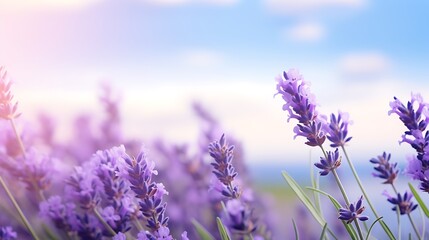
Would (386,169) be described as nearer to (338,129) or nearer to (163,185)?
(338,129)

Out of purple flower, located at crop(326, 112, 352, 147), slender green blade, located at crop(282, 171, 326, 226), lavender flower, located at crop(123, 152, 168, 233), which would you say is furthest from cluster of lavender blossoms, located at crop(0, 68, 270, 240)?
purple flower, located at crop(326, 112, 352, 147)

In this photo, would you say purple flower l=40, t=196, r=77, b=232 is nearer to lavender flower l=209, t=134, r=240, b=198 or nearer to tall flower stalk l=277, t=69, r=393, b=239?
lavender flower l=209, t=134, r=240, b=198

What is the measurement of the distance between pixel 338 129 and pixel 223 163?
0.26m

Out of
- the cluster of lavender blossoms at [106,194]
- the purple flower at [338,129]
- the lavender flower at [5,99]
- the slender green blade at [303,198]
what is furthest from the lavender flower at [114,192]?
the purple flower at [338,129]

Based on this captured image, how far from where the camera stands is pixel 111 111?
3.64 meters

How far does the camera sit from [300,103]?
147 cm

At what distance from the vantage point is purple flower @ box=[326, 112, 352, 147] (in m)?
1.57

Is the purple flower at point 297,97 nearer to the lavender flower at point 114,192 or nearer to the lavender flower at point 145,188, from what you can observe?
the lavender flower at point 145,188

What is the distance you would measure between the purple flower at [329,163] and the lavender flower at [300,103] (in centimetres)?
5

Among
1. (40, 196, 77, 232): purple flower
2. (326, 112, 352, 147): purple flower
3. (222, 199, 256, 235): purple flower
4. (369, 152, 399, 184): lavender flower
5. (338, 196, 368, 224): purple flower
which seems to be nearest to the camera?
(222, 199, 256, 235): purple flower

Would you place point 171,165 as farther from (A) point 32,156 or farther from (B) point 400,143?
(B) point 400,143

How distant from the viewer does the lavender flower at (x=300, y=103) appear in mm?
1474

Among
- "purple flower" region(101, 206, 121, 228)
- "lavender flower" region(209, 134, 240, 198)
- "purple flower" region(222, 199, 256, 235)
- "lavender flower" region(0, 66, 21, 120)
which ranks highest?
"lavender flower" region(0, 66, 21, 120)

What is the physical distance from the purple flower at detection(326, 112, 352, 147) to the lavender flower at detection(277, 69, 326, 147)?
67 mm
